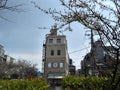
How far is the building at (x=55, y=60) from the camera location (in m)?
66.4

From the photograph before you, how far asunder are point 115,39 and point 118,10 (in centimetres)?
55

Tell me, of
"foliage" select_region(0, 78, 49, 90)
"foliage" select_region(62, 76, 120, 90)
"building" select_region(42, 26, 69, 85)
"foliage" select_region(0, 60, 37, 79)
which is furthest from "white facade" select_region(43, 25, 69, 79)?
"foliage" select_region(0, 78, 49, 90)

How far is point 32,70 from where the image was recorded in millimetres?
76812

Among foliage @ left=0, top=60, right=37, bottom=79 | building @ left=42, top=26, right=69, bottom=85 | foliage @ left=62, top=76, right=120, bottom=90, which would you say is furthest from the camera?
foliage @ left=0, top=60, right=37, bottom=79

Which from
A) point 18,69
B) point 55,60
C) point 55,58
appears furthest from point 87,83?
point 18,69

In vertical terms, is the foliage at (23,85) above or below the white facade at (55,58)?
below

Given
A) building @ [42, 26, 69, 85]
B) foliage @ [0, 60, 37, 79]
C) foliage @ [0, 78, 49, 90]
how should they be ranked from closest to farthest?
1. foliage @ [0, 78, 49, 90]
2. building @ [42, 26, 69, 85]
3. foliage @ [0, 60, 37, 79]

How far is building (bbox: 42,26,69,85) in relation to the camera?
6638 cm

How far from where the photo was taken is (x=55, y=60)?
67438 millimetres

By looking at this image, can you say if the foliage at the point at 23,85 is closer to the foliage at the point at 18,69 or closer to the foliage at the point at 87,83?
the foliage at the point at 87,83

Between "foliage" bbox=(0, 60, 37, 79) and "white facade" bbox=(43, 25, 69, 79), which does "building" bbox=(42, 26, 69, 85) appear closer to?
"white facade" bbox=(43, 25, 69, 79)

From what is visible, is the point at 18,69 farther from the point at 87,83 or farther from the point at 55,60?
the point at 87,83

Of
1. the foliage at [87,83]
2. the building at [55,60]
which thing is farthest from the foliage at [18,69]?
the foliage at [87,83]

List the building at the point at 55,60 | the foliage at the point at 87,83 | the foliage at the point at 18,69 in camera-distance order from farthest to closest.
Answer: the foliage at the point at 18,69
the building at the point at 55,60
the foliage at the point at 87,83
